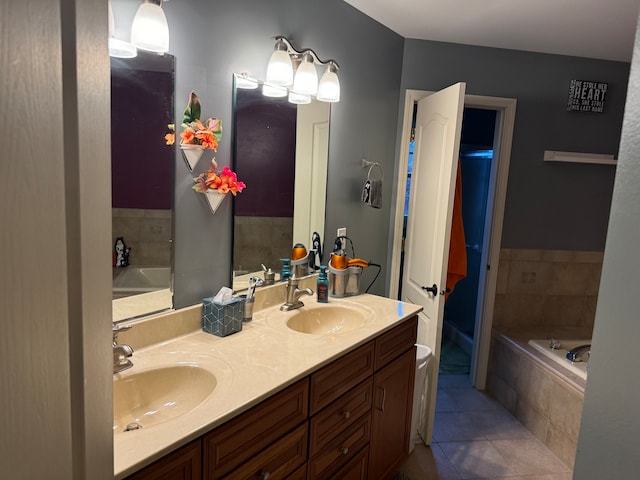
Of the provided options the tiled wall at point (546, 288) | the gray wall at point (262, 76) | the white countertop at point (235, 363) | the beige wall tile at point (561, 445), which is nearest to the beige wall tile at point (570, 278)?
the tiled wall at point (546, 288)

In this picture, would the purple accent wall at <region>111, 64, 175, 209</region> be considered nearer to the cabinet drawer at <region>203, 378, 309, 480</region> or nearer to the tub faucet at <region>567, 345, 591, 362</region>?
the cabinet drawer at <region>203, 378, 309, 480</region>

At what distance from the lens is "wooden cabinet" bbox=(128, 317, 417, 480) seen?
3.65 feet

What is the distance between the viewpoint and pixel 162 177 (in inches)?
60.1

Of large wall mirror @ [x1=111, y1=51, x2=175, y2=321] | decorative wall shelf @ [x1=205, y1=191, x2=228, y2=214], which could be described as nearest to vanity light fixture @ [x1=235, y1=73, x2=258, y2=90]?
large wall mirror @ [x1=111, y1=51, x2=175, y2=321]

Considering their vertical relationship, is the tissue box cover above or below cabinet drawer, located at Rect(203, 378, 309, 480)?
above

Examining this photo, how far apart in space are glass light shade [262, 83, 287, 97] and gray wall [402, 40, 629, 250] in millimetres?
1218

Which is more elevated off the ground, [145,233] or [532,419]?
[145,233]

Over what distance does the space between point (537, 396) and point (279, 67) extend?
8.06 feet

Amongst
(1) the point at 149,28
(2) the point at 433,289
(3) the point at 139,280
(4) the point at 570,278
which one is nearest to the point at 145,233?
(3) the point at 139,280

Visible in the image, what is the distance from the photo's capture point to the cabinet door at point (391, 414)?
192 cm

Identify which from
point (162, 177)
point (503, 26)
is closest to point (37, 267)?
point (162, 177)

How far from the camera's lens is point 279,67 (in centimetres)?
185

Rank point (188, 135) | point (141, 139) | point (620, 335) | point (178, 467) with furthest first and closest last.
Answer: point (188, 135) → point (141, 139) → point (178, 467) → point (620, 335)

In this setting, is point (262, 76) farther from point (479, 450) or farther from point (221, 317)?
point (479, 450)
